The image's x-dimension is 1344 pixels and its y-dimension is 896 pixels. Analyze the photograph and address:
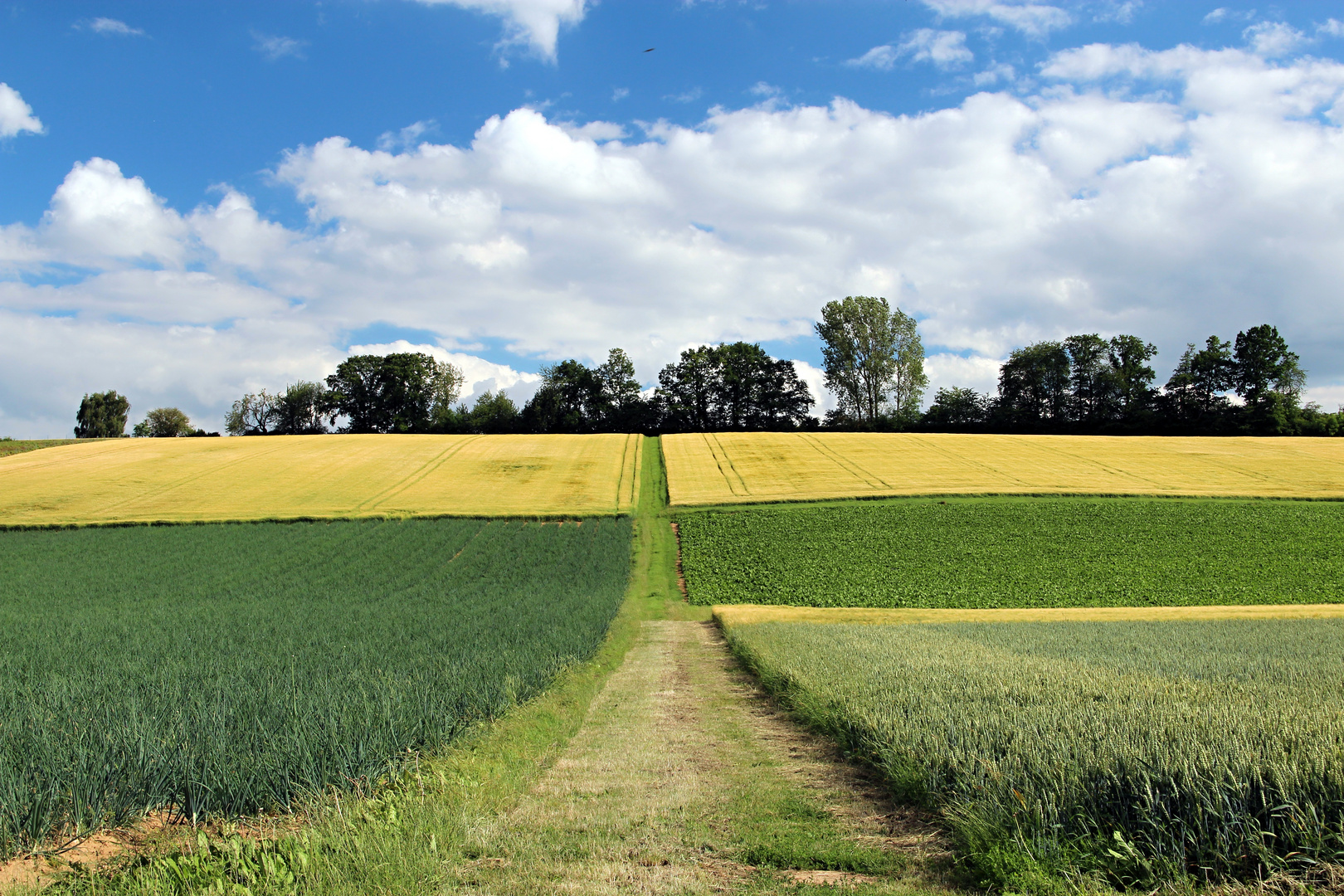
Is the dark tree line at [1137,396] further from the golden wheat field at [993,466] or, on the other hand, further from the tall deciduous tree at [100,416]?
the tall deciduous tree at [100,416]

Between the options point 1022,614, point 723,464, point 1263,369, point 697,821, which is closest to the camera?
point 697,821

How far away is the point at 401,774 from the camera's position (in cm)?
686

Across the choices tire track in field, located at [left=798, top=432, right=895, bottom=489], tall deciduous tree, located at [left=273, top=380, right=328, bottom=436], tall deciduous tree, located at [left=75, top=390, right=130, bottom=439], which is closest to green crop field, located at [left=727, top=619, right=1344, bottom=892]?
tire track in field, located at [left=798, top=432, right=895, bottom=489]

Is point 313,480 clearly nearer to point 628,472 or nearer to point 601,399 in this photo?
point 628,472

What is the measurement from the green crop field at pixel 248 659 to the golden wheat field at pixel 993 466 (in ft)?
57.5

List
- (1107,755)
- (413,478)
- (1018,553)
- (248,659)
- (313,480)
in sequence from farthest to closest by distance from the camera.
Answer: (413,478)
(313,480)
(1018,553)
(248,659)
(1107,755)

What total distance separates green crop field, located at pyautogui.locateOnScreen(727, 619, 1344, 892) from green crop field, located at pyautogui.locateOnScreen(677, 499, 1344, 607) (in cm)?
1807

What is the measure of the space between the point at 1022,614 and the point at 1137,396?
7989 centimetres

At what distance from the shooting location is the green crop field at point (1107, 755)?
187 inches

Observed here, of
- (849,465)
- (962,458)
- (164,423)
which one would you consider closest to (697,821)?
(849,465)

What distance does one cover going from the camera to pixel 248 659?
11945 mm

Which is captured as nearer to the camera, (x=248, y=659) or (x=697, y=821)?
(x=697, y=821)

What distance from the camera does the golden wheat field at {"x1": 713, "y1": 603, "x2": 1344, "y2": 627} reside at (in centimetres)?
2423

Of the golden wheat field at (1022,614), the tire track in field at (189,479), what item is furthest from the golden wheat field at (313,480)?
the golden wheat field at (1022,614)
